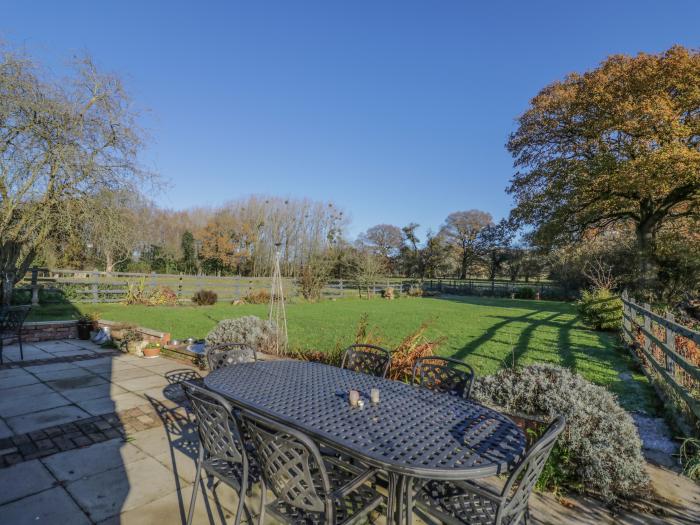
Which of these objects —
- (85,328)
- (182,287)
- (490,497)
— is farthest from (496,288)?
(490,497)

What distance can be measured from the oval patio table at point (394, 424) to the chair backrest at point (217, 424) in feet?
0.74

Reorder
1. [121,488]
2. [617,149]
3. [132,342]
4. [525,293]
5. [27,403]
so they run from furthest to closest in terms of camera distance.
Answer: [525,293], [617,149], [132,342], [27,403], [121,488]

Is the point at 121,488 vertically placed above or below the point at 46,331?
below

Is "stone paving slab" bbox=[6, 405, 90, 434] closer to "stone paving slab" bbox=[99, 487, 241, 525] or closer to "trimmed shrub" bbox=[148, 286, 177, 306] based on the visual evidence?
"stone paving slab" bbox=[99, 487, 241, 525]

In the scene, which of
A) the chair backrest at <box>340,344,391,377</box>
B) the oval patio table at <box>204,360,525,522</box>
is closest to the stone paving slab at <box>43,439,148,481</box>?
→ the oval patio table at <box>204,360,525,522</box>

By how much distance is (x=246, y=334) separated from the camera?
529cm

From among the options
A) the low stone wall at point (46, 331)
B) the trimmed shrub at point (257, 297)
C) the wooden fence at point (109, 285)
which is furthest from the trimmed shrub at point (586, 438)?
the trimmed shrub at point (257, 297)

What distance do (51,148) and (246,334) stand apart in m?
7.26

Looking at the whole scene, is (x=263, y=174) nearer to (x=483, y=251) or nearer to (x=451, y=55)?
(x=451, y=55)

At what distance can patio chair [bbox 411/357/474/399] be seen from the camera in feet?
8.63

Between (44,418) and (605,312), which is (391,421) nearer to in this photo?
(44,418)

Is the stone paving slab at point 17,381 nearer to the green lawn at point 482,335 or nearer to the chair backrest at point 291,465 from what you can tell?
the green lawn at point 482,335

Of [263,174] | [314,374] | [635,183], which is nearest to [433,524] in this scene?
[314,374]

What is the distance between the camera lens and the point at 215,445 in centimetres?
193
